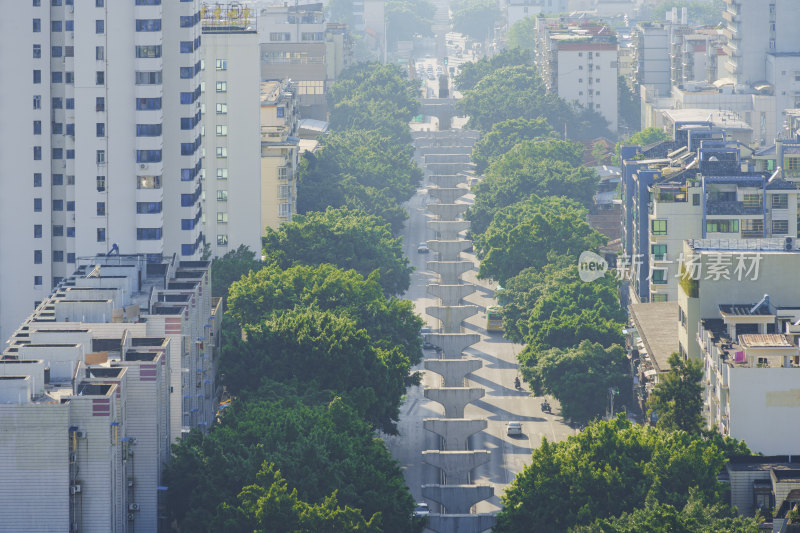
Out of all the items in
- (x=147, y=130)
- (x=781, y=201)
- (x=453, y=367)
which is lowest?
(x=453, y=367)

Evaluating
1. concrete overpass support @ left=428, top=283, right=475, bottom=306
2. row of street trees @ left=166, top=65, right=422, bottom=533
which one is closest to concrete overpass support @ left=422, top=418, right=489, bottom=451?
row of street trees @ left=166, top=65, right=422, bottom=533

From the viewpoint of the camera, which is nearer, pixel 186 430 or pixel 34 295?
pixel 186 430

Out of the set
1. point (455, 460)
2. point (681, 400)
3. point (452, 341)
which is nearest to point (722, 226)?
point (452, 341)

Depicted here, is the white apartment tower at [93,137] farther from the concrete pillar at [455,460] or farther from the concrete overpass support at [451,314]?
the concrete overpass support at [451,314]

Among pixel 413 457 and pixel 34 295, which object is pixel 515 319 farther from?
pixel 34 295

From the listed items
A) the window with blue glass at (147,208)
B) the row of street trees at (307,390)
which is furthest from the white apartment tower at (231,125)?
the window with blue glass at (147,208)

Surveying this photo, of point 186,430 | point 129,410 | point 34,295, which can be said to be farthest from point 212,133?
point 129,410

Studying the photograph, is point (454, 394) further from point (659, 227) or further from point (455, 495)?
point (659, 227)
